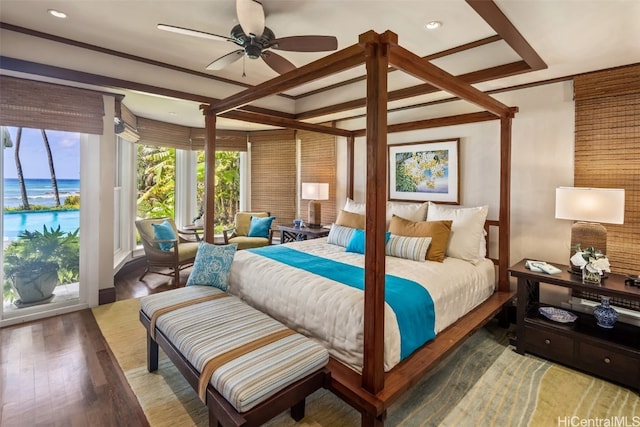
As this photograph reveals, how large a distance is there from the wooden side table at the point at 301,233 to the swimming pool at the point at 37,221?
2624 millimetres

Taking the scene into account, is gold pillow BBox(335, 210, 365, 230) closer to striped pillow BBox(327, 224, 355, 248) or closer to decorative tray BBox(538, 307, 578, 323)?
striped pillow BBox(327, 224, 355, 248)

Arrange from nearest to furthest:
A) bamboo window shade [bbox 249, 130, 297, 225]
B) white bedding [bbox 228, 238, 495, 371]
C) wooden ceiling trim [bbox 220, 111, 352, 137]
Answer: white bedding [bbox 228, 238, 495, 371]
wooden ceiling trim [bbox 220, 111, 352, 137]
bamboo window shade [bbox 249, 130, 297, 225]

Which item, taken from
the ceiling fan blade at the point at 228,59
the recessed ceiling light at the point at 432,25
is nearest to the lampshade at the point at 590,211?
the recessed ceiling light at the point at 432,25

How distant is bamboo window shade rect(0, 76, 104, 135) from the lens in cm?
297

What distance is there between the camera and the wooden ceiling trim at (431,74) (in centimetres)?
169

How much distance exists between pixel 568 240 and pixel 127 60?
15.8 ft

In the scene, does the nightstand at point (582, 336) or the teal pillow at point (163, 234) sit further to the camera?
the teal pillow at point (163, 234)

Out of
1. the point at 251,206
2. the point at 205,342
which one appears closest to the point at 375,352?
the point at 205,342

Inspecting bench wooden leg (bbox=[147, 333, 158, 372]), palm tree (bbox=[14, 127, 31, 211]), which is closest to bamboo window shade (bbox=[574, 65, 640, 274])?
bench wooden leg (bbox=[147, 333, 158, 372])

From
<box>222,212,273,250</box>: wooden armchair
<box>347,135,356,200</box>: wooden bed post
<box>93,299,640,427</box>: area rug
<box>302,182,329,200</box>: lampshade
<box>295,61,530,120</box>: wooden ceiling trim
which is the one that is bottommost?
<box>93,299,640,427</box>: area rug

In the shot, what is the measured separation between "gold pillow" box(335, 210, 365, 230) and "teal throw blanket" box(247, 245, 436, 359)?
1.08 m

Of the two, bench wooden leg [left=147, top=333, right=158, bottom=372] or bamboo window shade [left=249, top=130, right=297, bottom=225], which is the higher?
bamboo window shade [left=249, top=130, right=297, bottom=225]

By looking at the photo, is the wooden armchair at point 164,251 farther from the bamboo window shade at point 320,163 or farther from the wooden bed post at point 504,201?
the wooden bed post at point 504,201

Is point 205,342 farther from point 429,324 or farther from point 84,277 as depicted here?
point 84,277
